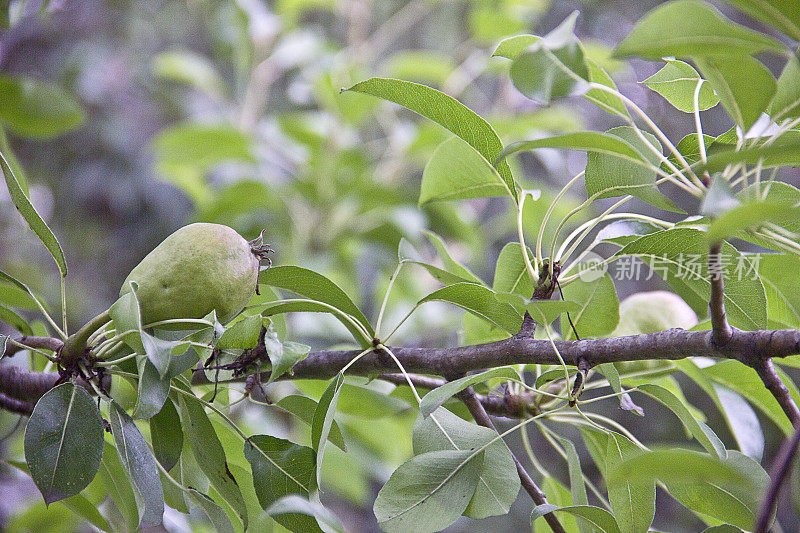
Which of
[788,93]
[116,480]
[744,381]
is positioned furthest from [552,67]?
[116,480]

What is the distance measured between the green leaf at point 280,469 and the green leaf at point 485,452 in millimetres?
86

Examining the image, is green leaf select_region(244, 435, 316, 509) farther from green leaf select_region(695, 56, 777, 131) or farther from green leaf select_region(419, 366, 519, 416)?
green leaf select_region(695, 56, 777, 131)

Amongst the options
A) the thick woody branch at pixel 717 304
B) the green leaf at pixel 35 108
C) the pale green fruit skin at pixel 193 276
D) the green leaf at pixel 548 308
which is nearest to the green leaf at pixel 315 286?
the pale green fruit skin at pixel 193 276

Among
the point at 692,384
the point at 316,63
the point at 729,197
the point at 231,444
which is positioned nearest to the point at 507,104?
the point at 316,63

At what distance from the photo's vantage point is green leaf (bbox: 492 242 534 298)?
0.55 metres

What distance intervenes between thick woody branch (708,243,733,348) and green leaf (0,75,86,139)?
832mm

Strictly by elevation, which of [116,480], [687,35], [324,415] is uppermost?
[687,35]

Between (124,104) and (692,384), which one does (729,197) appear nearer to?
(692,384)

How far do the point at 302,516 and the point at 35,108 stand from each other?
721mm

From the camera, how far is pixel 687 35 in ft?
1.09

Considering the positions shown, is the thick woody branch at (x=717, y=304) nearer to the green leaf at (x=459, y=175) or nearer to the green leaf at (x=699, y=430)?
the green leaf at (x=699, y=430)

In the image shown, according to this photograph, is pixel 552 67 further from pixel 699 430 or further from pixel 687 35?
pixel 699 430

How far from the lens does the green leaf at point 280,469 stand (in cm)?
48

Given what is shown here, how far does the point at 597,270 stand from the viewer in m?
0.55
